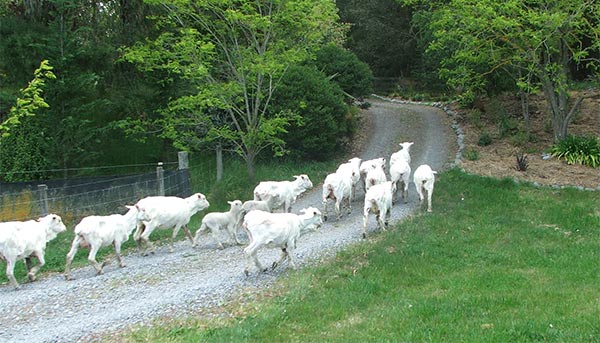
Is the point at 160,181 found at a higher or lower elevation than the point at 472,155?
higher

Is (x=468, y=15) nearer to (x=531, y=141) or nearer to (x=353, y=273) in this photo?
(x=531, y=141)

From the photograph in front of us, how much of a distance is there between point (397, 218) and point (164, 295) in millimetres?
6734

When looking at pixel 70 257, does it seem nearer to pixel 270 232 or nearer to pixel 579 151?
pixel 270 232

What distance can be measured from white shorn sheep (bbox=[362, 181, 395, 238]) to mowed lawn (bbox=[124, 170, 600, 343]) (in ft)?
1.29

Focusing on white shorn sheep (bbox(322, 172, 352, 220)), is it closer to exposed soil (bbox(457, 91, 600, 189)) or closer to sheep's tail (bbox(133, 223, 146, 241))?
sheep's tail (bbox(133, 223, 146, 241))

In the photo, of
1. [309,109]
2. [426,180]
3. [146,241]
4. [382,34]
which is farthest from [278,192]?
[382,34]

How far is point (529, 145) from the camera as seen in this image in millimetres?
23594

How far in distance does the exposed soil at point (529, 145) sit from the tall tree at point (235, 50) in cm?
655

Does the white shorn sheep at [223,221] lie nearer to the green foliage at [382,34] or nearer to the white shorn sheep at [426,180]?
the white shorn sheep at [426,180]

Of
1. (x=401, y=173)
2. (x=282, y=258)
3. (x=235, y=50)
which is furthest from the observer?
(x=235, y=50)

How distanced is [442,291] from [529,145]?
52.3ft

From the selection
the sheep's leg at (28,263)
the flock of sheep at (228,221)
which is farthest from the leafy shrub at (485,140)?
the sheep's leg at (28,263)

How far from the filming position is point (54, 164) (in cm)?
2055

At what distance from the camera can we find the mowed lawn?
761cm
